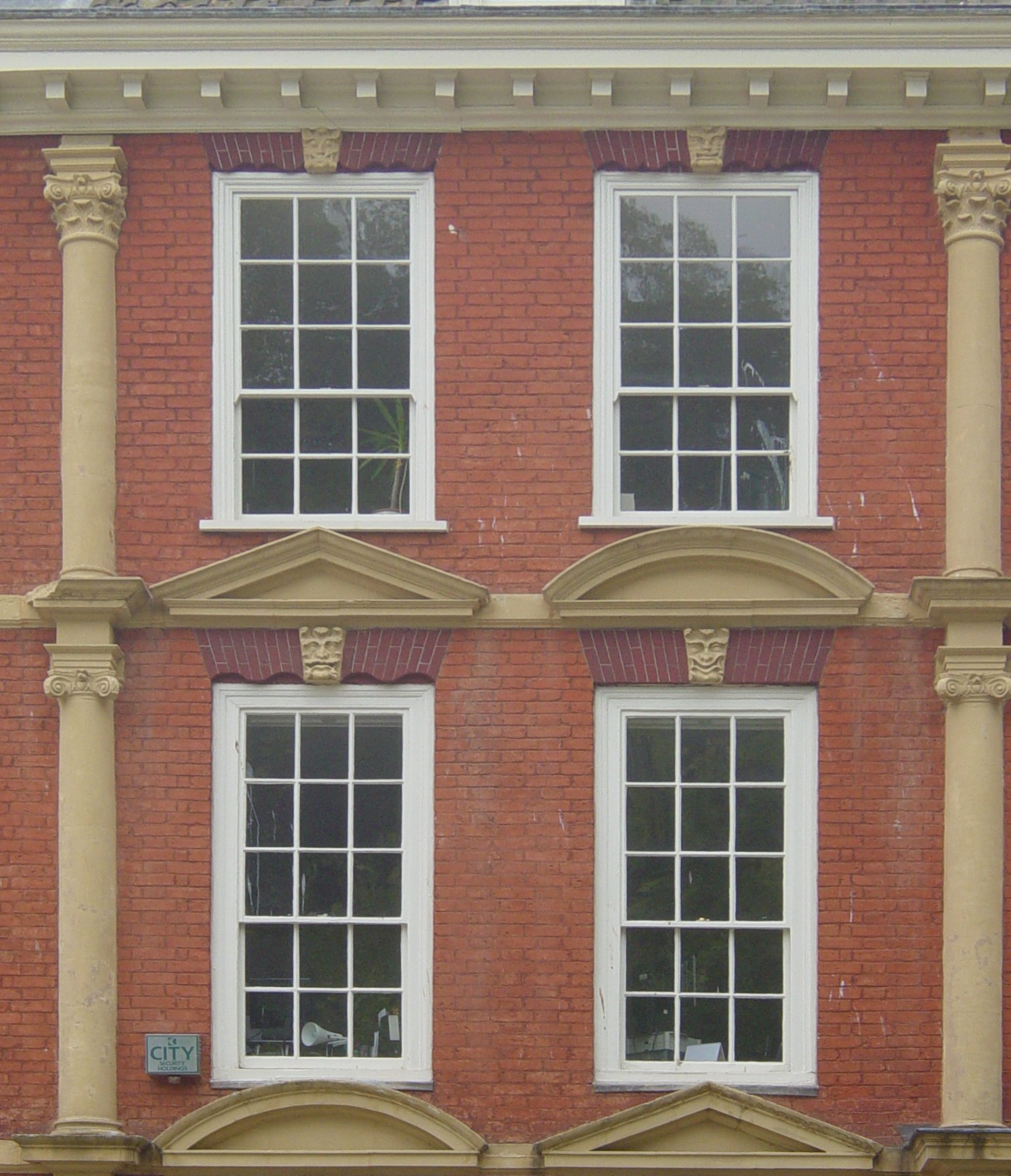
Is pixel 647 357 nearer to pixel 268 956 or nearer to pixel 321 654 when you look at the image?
pixel 321 654

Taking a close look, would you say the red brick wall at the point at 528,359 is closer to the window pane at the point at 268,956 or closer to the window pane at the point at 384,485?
the window pane at the point at 384,485

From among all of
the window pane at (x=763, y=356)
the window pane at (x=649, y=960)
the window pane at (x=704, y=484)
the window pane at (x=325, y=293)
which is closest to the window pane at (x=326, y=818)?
the window pane at (x=649, y=960)

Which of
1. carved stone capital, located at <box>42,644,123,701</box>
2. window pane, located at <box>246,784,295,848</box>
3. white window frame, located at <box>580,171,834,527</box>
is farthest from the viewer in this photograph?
white window frame, located at <box>580,171,834,527</box>

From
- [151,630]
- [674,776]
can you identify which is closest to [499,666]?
[674,776]

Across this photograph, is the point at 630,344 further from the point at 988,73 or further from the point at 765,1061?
the point at 765,1061

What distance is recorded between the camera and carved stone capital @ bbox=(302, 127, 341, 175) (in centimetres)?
1299

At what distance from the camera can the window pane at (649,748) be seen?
1263cm

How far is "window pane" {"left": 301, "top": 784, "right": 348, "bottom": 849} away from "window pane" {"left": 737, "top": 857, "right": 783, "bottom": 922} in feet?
8.13

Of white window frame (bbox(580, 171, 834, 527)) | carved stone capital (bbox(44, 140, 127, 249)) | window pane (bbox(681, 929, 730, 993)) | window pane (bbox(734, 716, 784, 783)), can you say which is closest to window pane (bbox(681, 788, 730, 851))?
window pane (bbox(734, 716, 784, 783))

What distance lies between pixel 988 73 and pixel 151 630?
248 inches

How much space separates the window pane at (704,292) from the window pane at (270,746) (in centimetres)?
362

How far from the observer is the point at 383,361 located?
12977 mm

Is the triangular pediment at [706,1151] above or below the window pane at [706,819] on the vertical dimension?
Answer: below

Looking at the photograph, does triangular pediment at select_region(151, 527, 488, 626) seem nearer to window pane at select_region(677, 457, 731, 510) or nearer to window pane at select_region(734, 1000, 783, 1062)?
window pane at select_region(677, 457, 731, 510)
